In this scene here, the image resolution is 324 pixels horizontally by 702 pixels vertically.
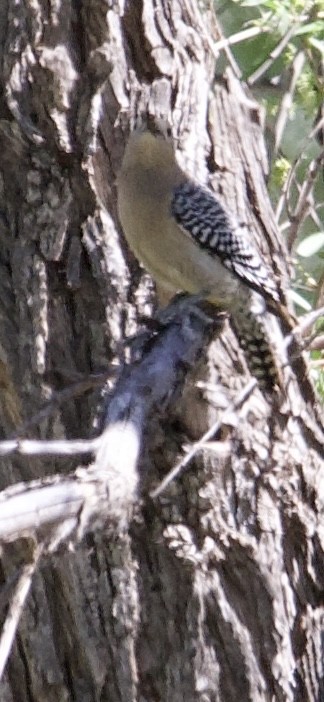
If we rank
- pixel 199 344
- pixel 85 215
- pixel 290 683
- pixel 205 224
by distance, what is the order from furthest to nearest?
pixel 205 224, pixel 85 215, pixel 290 683, pixel 199 344

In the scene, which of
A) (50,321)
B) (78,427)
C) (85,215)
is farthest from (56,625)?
(85,215)

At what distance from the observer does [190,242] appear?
4.43 meters

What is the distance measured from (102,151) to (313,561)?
1.51 meters

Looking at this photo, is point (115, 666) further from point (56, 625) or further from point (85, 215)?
point (85, 215)

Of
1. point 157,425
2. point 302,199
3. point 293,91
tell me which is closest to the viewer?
point 157,425

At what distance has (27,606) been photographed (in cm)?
388

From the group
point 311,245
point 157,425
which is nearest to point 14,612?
point 157,425

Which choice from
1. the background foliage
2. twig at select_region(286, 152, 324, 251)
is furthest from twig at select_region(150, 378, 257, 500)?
twig at select_region(286, 152, 324, 251)

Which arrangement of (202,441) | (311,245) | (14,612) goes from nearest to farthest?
(14,612)
(202,441)
(311,245)

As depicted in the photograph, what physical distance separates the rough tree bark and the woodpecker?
7cm

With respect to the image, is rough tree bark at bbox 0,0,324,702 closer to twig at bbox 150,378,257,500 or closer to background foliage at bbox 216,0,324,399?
Answer: twig at bbox 150,378,257,500

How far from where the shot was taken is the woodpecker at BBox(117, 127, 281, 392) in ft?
13.2

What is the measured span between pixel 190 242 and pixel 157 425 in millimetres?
1133

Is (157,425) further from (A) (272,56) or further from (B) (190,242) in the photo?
(A) (272,56)
